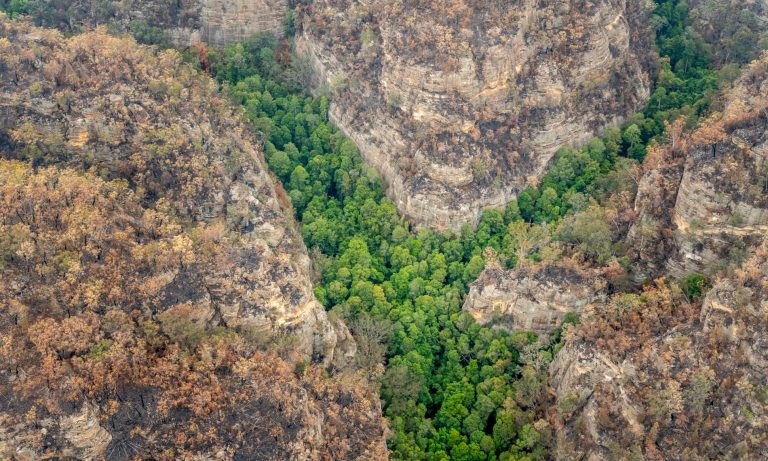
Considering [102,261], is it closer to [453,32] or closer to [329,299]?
[329,299]

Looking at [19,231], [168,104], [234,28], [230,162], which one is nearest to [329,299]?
[230,162]

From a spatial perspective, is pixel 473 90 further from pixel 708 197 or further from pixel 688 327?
pixel 688 327

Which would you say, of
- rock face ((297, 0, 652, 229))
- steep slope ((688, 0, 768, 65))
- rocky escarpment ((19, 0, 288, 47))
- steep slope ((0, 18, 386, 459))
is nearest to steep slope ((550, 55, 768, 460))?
rock face ((297, 0, 652, 229))

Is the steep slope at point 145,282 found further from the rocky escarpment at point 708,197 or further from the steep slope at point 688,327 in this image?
the rocky escarpment at point 708,197

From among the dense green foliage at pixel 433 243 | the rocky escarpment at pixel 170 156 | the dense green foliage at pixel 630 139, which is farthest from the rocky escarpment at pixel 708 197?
the rocky escarpment at pixel 170 156

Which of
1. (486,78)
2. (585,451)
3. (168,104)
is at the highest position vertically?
(486,78)

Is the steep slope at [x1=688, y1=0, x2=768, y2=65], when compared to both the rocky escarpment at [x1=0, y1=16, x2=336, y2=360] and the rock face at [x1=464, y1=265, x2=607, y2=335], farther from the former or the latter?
the rocky escarpment at [x1=0, y1=16, x2=336, y2=360]
